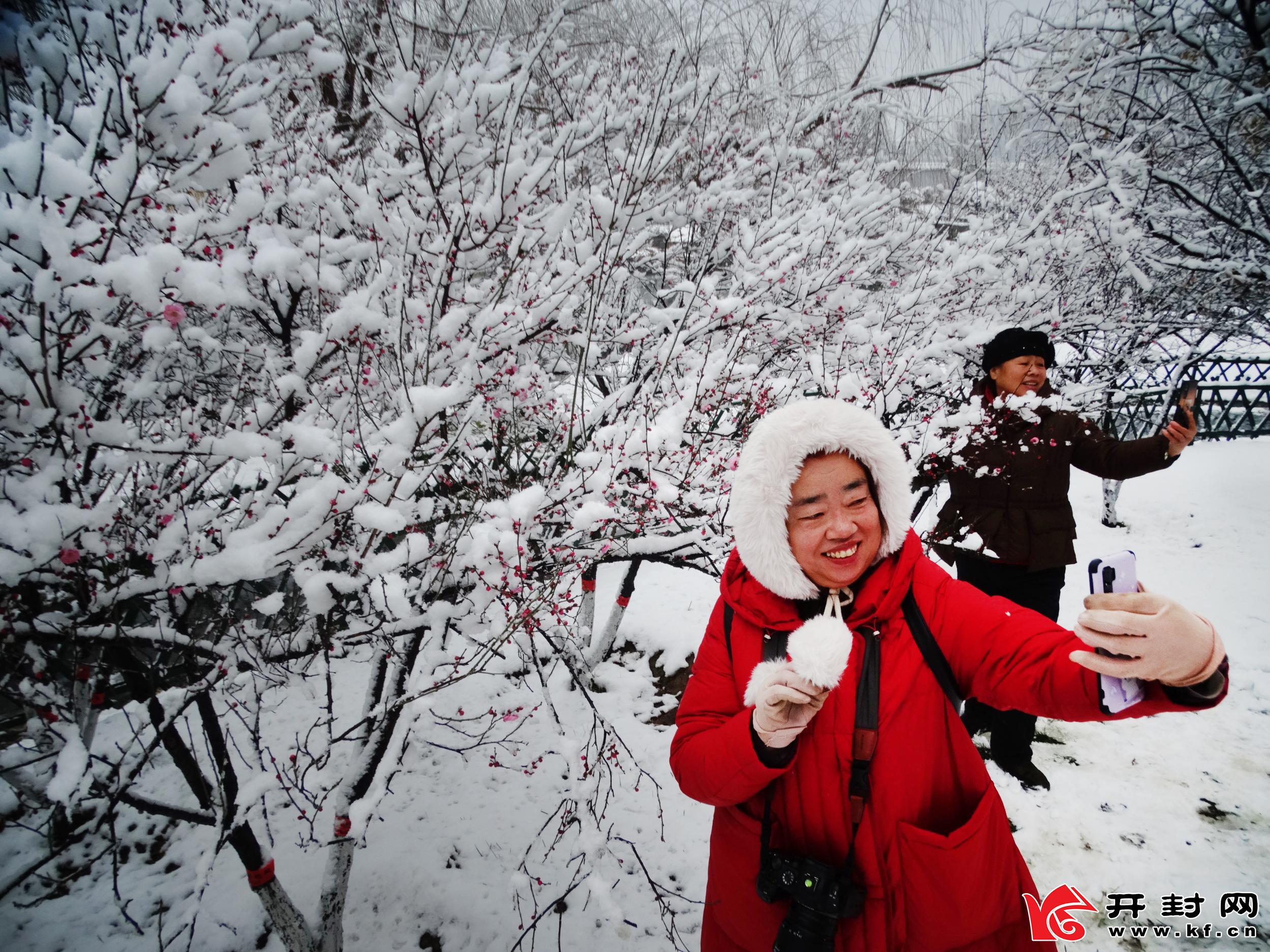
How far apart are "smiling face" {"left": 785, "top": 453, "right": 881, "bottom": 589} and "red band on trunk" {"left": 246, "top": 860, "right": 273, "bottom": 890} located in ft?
9.78

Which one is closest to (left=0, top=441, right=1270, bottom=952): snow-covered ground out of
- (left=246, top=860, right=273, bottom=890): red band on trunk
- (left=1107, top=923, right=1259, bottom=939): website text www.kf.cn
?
(left=1107, top=923, right=1259, bottom=939): website text www.kf.cn

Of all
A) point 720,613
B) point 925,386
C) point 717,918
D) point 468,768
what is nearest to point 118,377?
point 720,613

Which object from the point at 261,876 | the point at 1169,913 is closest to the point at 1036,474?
the point at 1169,913

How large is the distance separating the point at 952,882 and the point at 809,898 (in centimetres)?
32

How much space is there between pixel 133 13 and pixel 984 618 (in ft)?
Result: 10.8

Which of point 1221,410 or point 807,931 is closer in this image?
point 807,931

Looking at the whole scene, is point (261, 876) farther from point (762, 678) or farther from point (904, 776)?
point (904, 776)

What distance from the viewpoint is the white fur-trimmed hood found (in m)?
1.33

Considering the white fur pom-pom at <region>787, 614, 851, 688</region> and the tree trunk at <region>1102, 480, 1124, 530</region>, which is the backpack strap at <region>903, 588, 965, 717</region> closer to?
the white fur pom-pom at <region>787, 614, 851, 688</region>

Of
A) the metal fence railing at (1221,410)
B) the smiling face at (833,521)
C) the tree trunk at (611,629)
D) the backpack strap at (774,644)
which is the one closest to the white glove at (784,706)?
the backpack strap at (774,644)

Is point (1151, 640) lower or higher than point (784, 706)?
higher

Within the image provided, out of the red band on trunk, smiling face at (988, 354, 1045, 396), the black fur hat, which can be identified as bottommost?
the red band on trunk

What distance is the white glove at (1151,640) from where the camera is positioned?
867 millimetres

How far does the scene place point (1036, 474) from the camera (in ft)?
8.79
